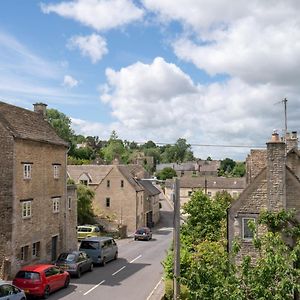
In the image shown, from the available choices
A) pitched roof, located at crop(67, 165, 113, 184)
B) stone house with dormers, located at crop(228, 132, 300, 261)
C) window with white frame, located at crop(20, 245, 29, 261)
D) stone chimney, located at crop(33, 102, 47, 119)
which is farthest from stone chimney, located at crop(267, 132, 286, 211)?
pitched roof, located at crop(67, 165, 113, 184)

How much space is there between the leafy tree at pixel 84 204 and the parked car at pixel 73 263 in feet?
74.0

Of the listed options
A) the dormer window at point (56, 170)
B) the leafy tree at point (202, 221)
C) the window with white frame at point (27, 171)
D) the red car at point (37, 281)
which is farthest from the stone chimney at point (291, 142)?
the dormer window at point (56, 170)

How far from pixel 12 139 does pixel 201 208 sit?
13265 mm

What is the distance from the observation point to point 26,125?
3331cm

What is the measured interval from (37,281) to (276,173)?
43.6ft

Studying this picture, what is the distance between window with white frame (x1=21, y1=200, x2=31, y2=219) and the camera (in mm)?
30453

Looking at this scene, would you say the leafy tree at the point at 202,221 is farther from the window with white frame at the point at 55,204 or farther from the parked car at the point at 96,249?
the window with white frame at the point at 55,204

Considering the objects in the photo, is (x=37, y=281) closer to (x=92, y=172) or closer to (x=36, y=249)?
(x=36, y=249)

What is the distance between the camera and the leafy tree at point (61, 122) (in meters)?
108

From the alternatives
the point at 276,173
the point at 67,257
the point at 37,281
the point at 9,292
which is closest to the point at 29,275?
the point at 37,281

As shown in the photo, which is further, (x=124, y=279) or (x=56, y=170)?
(x=56, y=170)

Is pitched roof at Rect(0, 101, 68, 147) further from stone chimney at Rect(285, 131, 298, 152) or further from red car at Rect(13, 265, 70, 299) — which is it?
stone chimney at Rect(285, 131, 298, 152)

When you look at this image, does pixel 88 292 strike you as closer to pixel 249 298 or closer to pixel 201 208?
pixel 201 208

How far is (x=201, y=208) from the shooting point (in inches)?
1267
